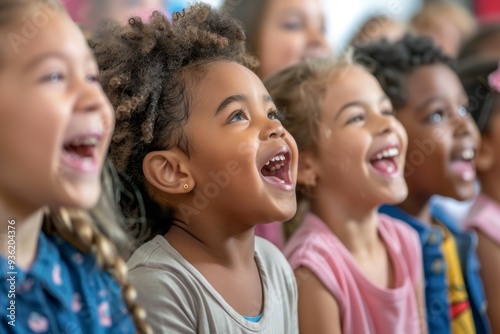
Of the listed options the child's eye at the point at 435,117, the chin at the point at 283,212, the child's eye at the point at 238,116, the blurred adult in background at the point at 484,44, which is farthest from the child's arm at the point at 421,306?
the blurred adult in background at the point at 484,44

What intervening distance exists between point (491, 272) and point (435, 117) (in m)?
0.36

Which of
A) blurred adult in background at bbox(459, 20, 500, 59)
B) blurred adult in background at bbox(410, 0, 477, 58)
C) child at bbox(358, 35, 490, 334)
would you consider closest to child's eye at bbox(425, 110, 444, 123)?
child at bbox(358, 35, 490, 334)

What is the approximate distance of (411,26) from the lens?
3.24 meters

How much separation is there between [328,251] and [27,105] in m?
0.70

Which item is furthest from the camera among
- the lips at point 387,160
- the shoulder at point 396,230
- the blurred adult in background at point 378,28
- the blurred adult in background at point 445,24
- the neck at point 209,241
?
the blurred adult in background at point 445,24

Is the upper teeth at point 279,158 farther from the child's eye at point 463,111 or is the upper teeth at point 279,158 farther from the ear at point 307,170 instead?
the child's eye at point 463,111

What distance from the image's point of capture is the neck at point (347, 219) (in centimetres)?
148

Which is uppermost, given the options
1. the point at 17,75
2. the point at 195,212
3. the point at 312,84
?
the point at 17,75

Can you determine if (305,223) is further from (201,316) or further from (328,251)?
(201,316)

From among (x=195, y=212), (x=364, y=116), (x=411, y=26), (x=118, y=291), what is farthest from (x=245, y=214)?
(x=411, y=26)

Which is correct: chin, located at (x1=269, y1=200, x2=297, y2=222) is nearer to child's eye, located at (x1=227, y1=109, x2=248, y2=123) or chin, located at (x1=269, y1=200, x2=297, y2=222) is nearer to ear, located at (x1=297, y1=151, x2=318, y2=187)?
child's eye, located at (x1=227, y1=109, x2=248, y2=123)

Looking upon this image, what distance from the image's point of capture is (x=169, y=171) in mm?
1229

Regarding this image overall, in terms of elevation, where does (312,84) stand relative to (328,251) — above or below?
above

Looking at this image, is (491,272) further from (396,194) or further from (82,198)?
(82,198)
